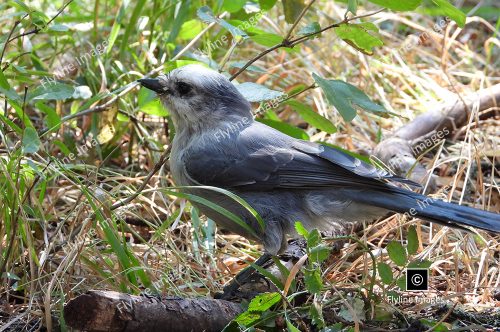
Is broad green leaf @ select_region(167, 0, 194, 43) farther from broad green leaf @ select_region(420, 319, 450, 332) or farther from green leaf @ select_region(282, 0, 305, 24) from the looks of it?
broad green leaf @ select_region(420, 319, 450, 332)

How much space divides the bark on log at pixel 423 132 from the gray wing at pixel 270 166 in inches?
36.0

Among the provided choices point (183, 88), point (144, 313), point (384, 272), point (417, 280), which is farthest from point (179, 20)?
point (144, 313)

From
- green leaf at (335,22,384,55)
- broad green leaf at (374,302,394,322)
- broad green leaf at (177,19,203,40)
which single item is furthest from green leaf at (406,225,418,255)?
broad green leaf at (177,19,203,40)

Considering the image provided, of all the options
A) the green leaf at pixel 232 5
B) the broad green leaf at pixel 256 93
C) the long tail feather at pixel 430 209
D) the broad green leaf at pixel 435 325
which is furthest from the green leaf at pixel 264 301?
the green leaf at pixel 232 5

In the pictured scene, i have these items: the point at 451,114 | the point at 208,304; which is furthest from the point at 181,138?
the point at 451,114

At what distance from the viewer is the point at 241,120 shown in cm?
436

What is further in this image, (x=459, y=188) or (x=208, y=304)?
(x=459, y=188)

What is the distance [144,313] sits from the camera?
117 inches

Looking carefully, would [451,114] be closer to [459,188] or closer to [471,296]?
[459,188]

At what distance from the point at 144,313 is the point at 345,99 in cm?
149

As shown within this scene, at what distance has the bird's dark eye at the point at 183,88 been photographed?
433cm

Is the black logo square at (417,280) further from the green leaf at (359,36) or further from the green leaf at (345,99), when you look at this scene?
the green leaf at (359,36)

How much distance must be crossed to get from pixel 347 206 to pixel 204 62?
139 centimetres

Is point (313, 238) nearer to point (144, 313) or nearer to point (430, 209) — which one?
point (144, 313)
